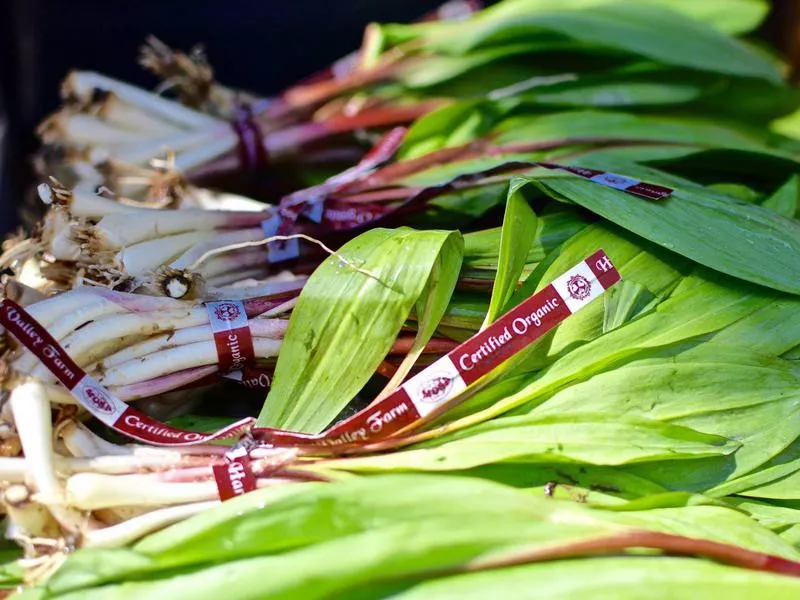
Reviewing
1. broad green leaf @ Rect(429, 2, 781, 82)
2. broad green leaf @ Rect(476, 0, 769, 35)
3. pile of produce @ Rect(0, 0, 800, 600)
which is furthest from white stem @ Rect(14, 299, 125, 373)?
broad green leaf @ Rect(476, 0, 769, 35)

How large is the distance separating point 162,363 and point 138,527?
0.18 m

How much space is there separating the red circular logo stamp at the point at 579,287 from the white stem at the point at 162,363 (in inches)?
14.2

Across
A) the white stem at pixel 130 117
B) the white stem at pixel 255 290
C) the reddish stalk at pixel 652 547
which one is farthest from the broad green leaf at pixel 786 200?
the white stem at pixel 130 117

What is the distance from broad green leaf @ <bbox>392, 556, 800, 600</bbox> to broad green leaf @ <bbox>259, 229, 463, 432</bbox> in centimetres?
25

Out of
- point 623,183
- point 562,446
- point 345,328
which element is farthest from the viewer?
point 623,183

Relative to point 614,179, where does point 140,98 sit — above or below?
above

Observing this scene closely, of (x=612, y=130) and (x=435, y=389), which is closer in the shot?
(x=435, y=389)

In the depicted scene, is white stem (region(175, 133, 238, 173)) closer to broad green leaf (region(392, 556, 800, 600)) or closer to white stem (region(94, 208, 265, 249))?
white stem (region(94, 208, 265, 249))

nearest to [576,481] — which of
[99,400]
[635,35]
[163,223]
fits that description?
[99,400]

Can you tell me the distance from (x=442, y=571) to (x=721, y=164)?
0.83m

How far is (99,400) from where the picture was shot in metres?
0.84

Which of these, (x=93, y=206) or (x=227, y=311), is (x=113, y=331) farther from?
(x=93, y=206)

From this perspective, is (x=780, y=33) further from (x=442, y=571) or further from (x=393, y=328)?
(x=442, y=571)

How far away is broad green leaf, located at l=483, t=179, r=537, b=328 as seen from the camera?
34.7 inches
